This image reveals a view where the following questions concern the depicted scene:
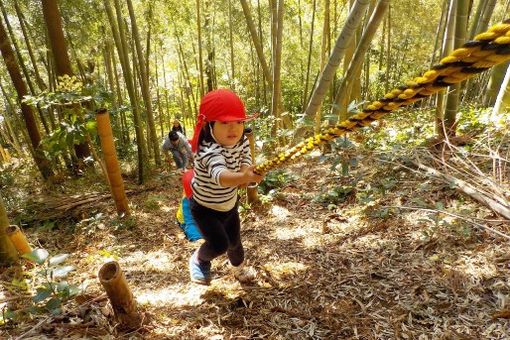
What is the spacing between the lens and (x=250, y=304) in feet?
6.55

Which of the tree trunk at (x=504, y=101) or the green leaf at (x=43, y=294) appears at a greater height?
the tree trunk at (x=504, y=101)

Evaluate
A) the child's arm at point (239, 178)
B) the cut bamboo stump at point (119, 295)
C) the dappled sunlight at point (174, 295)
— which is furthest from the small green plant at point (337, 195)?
the cut bamboo stump at point (119, 295)

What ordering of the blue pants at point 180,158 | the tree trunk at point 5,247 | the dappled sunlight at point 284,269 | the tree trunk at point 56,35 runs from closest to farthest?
the dappled sunlight at point 284,269
the tree trunk at point 5,247
the tree trunk at point 56,35
the blue pants at point 180,158

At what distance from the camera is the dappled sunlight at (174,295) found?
2.14 meters

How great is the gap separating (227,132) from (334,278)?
1.14 metres

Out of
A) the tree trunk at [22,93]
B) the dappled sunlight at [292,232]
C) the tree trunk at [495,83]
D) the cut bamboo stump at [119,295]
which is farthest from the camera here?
the tree trunk at [22,93]

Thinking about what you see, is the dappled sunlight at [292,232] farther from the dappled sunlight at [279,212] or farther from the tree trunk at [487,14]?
the tree trunk at [487,14]

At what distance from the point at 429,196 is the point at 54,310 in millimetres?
2625

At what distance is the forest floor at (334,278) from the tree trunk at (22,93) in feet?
13.1

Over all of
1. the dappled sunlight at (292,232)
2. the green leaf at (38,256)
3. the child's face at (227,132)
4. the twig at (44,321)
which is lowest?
the dappled sunlight at (292,232)

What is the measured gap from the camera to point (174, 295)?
90.5 inches

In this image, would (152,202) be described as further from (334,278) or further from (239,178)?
(239,178)

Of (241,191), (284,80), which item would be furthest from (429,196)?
(284,80)

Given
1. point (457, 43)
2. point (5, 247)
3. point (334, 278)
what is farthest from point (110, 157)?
point (457, 43)
